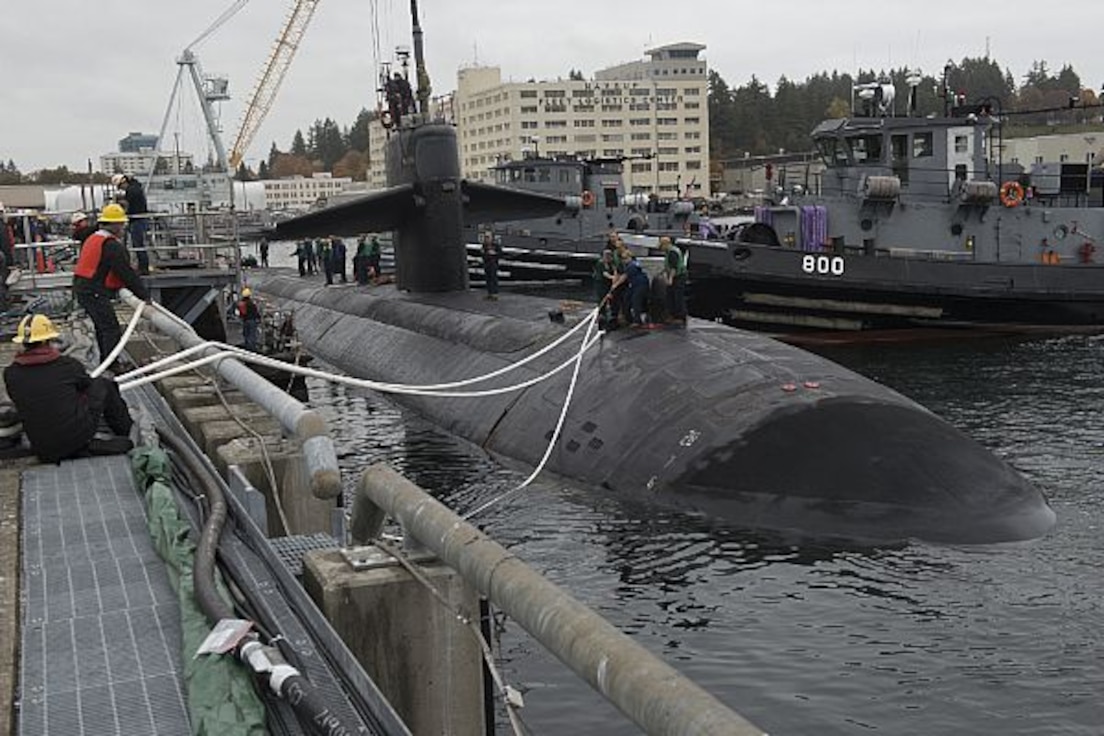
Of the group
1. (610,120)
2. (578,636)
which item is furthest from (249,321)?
(610,120)

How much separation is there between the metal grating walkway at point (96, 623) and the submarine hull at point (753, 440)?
19.2 feet

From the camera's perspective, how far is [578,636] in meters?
2.89

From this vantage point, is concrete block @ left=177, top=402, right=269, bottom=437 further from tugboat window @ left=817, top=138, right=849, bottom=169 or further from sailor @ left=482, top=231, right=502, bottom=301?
tugboat window @ left=817, top=138, right=849, bottom=169

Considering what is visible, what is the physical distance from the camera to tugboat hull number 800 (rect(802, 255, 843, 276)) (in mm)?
27609

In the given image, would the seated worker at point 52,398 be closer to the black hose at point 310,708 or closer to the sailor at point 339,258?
the black hose at point 310,708

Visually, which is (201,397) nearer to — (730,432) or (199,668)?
(730,432)

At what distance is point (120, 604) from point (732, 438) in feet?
23.2

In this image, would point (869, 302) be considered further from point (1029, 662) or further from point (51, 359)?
point (51, 359)

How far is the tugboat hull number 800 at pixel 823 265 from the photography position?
2761 cm

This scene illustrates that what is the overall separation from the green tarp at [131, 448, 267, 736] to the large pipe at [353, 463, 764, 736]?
792mm

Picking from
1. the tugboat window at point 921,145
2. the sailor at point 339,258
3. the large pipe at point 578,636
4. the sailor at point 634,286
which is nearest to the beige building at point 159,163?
the sailor at point 339,258

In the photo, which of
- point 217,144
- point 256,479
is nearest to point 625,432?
point 256,479

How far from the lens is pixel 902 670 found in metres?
8.03

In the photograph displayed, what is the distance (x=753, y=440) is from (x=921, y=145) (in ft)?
73.2
